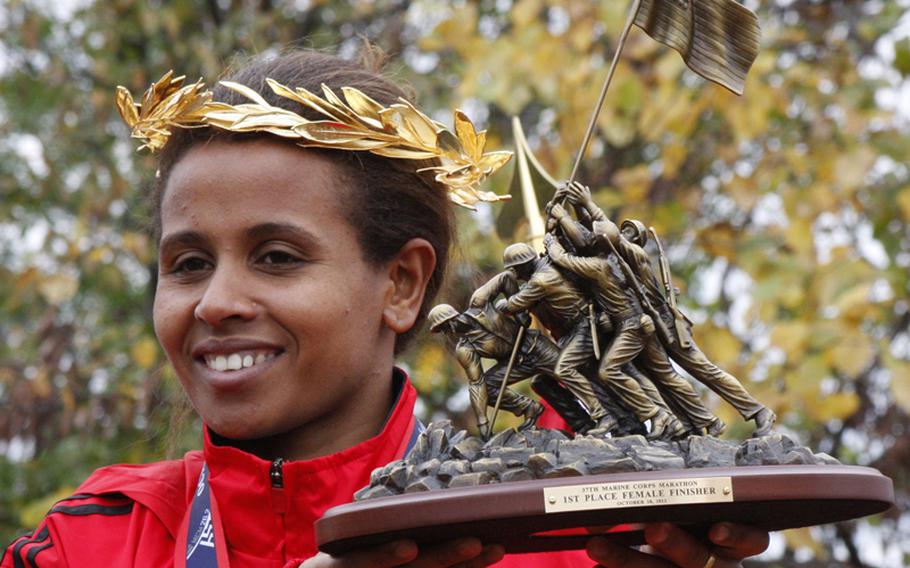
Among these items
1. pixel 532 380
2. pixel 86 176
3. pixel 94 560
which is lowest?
pixel 94 560

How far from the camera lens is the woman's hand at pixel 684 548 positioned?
2.32m

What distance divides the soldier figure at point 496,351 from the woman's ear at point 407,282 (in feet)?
1.15

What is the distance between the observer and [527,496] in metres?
2.16

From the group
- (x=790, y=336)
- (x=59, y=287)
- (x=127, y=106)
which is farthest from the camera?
Result: (x=59, y=287)

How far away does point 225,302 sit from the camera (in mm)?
2643

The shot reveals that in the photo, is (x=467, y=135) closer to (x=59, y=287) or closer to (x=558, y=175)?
(x=558, y=175)

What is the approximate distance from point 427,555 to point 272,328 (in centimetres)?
59

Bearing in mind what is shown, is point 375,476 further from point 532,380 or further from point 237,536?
point 237,536

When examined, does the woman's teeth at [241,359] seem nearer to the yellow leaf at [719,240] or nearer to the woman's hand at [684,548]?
the woman's hand at [684,548]

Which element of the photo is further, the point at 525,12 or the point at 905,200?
the point at 525,12

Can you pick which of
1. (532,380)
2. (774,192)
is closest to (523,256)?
(532,380)

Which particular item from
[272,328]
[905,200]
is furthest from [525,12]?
[272,328]

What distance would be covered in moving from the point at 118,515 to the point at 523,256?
1.09 m

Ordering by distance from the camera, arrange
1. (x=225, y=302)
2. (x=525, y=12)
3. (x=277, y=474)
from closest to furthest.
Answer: (x=225, y=302) → (x=277, y=474) → (x=525, y=12)
